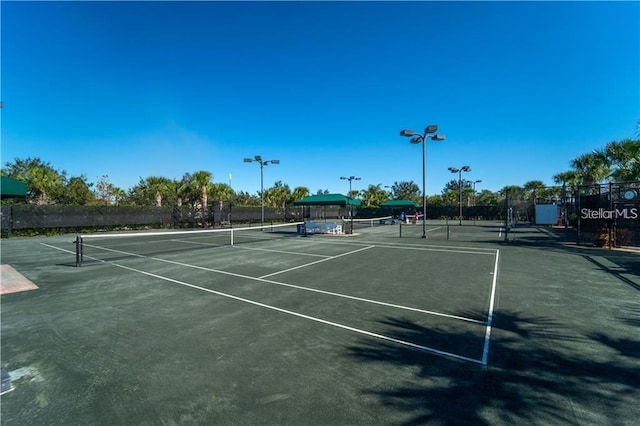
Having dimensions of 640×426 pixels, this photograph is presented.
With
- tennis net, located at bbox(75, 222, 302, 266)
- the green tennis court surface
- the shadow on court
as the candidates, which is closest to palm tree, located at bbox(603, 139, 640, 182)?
the green tennis court surface

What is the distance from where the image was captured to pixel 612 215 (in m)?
15.1

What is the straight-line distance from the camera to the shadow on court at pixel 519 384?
2.94 m

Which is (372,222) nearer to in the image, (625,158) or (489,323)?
(625,158)

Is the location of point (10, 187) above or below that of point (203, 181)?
below

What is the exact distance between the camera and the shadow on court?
2.94 m

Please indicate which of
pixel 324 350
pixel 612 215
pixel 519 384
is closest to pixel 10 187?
pixel 324 350

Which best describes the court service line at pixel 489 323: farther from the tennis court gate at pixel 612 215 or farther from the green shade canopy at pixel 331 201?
the green shade canopy at pixel 331 201

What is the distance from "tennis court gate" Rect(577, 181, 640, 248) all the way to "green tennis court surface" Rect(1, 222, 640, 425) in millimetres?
8035

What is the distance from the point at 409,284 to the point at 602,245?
1435 centimetres

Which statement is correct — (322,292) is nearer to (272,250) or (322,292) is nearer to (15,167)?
(272,250)

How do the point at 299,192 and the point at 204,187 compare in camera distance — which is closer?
the point at 204,187

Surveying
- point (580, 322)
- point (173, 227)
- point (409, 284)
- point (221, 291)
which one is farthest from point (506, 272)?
point (173, 227)

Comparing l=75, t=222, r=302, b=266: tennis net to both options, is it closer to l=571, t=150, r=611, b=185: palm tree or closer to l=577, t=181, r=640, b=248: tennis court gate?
l=577, t=181, r=640, b=248: tennis court gate

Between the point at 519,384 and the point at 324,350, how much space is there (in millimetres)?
2459
